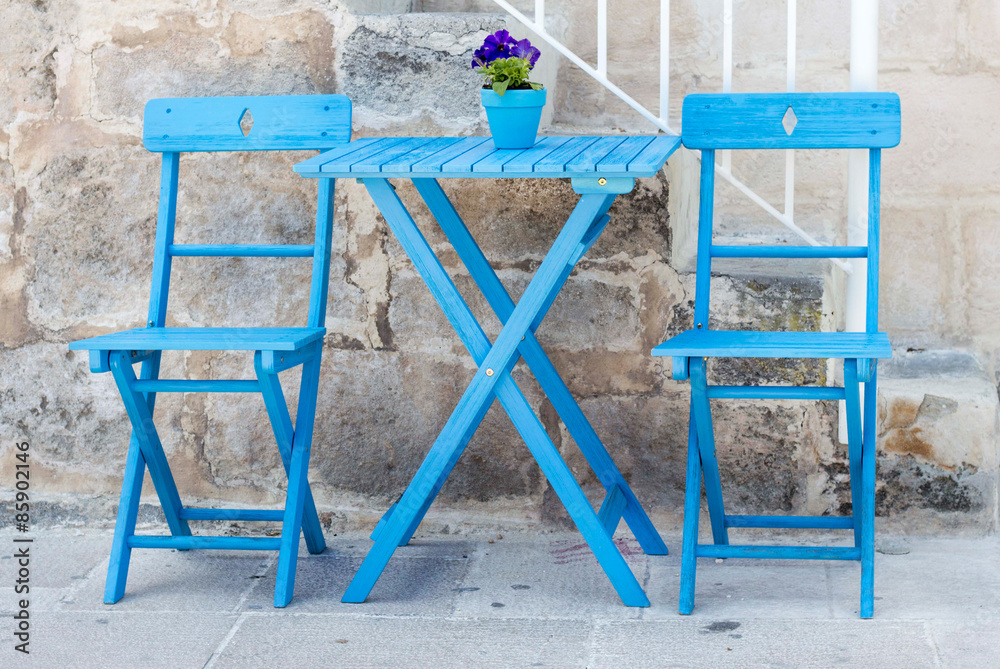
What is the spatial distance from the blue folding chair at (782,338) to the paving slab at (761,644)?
0.08m

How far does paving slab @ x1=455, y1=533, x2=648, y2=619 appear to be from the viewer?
94.0 inches

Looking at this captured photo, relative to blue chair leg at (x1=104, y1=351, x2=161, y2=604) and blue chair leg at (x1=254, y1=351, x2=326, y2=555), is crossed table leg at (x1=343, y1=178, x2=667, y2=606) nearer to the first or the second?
blue chair leg at (x1=254, y1=351, x2=326, y2=555)

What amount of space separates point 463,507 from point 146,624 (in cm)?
89

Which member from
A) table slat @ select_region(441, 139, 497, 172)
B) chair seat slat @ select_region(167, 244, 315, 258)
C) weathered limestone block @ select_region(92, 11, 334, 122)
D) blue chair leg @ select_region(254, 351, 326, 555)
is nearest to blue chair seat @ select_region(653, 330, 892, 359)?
table slat @ select_region(441, 139, 497, 172)

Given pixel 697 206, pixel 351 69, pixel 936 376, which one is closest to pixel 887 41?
pixel 697 206

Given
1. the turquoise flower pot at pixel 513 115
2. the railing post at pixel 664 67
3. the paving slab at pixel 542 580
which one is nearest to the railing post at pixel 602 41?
the railing post at pixel 664 67

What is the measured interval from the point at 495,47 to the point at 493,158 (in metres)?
0.28

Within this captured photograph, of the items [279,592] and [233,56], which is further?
[233,56]

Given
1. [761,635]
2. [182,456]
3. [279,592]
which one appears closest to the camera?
[761,635]

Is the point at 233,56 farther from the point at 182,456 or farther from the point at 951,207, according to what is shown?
the point at 951,207

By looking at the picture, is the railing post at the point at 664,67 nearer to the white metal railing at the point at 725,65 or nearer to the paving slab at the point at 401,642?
the white metal railing at the point at 725,65

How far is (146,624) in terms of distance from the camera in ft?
7.71

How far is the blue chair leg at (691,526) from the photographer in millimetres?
2330

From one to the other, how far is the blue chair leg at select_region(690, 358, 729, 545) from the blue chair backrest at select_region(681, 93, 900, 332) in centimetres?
27
